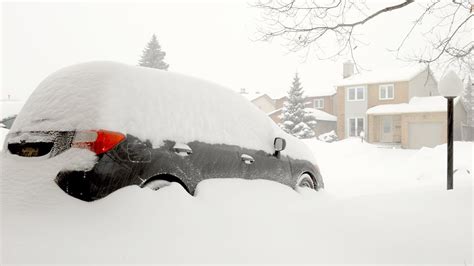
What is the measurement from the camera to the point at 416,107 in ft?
95.7

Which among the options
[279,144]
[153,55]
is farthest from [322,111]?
[279,144]

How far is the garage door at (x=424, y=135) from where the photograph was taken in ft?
91.1

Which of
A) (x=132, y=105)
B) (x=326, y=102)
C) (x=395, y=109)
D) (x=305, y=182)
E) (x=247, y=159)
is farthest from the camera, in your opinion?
(x=326, y=102)

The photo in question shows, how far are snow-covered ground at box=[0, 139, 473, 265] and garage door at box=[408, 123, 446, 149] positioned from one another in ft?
86.8

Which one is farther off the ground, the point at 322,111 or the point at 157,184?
the point at 322,111

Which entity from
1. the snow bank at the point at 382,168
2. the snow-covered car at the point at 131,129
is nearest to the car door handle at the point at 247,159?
the snow-covered car at the point at 131,129

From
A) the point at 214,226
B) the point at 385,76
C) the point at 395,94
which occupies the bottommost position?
the point at 214,226

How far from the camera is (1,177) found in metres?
3.06

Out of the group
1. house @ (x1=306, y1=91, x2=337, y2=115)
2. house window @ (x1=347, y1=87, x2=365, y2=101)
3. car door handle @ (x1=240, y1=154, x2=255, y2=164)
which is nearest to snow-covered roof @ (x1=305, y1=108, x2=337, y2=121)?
house @ (x1=306, y1=91, x2=337, y2=115)

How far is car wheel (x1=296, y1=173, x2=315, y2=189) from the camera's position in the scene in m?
5.31

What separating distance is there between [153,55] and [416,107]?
80.4 ft

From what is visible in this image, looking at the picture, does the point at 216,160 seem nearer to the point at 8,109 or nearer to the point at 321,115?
the point at 8,109

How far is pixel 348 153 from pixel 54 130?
19890mm

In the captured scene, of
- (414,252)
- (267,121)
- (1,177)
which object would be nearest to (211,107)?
(267,121)
